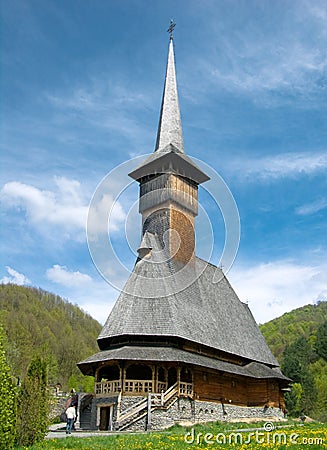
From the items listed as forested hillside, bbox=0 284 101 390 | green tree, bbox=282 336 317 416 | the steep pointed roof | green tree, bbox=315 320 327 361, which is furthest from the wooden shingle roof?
green tree, bbox=315 320 327 361

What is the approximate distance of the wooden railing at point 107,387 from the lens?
20188 mm

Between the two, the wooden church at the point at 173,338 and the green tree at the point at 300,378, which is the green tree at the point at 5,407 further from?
the green tree at the point at 300,378

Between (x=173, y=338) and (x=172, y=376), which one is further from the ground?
(x=173, y=338)

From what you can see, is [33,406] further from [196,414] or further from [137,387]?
[196,414]

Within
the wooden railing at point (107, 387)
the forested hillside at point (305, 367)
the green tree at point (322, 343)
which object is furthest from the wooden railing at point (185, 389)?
the green tree at point (322, 343)

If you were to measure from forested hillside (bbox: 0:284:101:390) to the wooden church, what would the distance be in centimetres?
2071

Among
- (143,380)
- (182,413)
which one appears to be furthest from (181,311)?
(182,413)

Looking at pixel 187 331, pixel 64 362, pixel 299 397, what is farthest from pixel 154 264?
pixel 64 362

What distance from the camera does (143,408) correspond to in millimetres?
18781

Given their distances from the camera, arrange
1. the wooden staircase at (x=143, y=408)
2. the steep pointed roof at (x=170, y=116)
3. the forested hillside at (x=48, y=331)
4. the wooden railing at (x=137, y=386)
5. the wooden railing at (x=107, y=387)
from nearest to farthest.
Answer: the wooden staircase at (x=143, y=408) → the wooden railing at (x=137, y=386) → the wooden railing at (x=107, y=387) → the steep pointed roof at (x=170, y=116) → the forested hillside at (x=48, y=331)

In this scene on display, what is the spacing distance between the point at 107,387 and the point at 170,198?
11.7 m

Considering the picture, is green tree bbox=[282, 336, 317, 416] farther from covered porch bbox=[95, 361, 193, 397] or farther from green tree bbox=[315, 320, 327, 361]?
covered porch bbox=[95, 361, 193, 397]

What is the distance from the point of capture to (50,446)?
11055 mm

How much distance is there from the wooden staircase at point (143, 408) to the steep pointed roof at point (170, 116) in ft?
55.6
